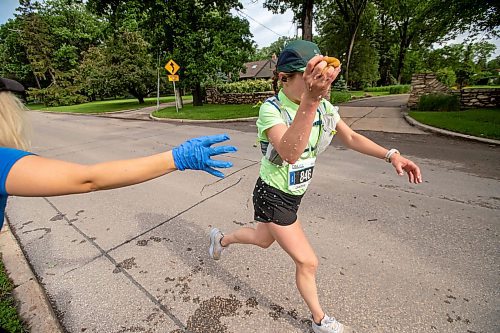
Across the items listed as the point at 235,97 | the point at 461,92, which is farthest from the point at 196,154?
the point at 235,97

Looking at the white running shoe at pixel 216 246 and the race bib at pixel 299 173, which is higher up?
the race bib at pixel 299 173

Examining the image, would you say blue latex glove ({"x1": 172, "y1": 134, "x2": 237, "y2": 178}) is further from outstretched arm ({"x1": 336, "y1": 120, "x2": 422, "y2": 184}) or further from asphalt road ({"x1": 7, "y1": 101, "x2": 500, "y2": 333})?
asphalt road ({"x1": 7, "y1": 101, "x2": 500, "y2": 333})

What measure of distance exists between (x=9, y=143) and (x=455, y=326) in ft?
9.50

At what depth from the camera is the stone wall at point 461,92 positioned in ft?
39.3

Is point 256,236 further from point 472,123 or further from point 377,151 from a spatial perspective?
point 472,123

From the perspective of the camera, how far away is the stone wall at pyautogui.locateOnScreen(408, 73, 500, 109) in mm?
11977

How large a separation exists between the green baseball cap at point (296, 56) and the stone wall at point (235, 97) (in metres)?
17.2

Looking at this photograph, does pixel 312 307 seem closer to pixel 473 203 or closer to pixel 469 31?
pixel 473 203

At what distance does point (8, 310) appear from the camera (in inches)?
80.5

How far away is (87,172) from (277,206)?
3.47 feet

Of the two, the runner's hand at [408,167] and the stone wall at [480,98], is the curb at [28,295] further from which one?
the stone wall at [480,98]

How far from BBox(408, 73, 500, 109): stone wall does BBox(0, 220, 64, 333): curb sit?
50.3 feet

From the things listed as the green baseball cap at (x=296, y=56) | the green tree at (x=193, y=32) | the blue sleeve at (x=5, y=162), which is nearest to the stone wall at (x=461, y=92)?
the green tree at (x=193, y=32)

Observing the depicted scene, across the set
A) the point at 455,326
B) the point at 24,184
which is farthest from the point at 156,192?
the point at 455,326
